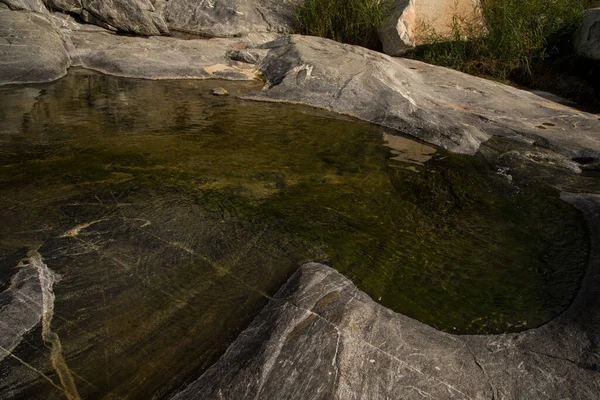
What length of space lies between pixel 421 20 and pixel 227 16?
374 centimetres

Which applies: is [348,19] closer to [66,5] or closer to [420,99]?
[420,99]

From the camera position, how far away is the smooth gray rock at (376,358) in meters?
1.85

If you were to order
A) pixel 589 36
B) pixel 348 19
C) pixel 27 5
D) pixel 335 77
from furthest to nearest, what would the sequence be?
pixel 348 19 < pixel 27 5 < pixel 589 36 < pixel 335 77

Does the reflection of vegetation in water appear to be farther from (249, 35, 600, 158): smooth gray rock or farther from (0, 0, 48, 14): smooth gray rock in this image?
(0, 0, 48, 14): smooth gray rock

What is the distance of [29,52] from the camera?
20.2 feet

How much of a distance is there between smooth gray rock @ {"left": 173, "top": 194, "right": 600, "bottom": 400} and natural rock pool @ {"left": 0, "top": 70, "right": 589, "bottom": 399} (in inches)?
6.7

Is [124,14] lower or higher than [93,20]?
higher

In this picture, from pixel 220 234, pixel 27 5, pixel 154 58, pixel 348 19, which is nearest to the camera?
pixel 220 234

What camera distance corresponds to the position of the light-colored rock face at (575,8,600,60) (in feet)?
24.1


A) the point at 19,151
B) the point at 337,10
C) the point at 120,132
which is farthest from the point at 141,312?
the point at 337,10

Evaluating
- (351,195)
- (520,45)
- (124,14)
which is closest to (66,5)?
(124,14)

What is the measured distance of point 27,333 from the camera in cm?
204

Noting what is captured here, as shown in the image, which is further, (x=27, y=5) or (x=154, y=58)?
(x=27, y=5)

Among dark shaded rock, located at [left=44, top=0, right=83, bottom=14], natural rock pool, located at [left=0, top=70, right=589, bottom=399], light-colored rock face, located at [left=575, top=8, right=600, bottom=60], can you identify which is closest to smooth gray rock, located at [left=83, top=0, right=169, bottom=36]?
dark shaded rock, located at [left=44, top=0, right=83, bottom=14]
